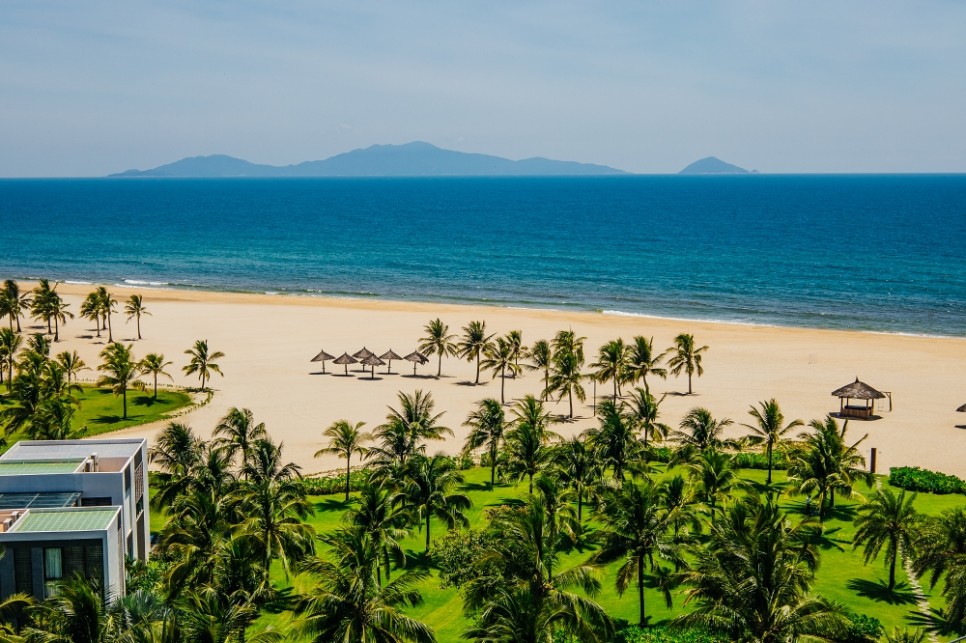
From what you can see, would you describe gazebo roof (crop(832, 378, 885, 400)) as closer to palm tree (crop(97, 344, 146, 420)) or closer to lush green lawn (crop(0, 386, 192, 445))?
lush green lawn (crop(0, 386, 192, 445))

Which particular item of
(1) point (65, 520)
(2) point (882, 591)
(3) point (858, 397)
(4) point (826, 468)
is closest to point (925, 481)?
(4) point (826, 468)

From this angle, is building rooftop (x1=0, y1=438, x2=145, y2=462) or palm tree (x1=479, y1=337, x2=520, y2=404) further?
palm tree (x1=479, y1=337, x2=520, y2=404)

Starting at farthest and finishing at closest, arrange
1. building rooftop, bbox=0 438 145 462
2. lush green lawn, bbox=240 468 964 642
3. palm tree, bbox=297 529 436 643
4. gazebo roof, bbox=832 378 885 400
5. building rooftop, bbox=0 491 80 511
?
gazebo roof, bbox=832 378 885 400 < building rooftop, bbox=0 438 145 462 < lush green lawn, bbox=240 468 964 642 < building rooftop, bbox=0 491 80 511 < palm tree, bbox=297 529 436 643

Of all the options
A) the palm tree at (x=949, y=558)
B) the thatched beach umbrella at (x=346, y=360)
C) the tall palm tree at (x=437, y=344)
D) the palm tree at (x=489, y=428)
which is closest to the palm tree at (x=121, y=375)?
the thatched beach umbrella at (x=346, y=360)

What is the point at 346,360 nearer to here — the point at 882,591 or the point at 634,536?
the point at 634,536

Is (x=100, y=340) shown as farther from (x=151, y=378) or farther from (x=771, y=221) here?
(x=771, y=221)

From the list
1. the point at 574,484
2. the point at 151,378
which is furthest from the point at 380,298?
the point at 574,484

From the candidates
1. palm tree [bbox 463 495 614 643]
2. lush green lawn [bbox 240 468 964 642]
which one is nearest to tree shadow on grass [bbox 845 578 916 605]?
lush green lawn [bbox 240 468 964 642]
